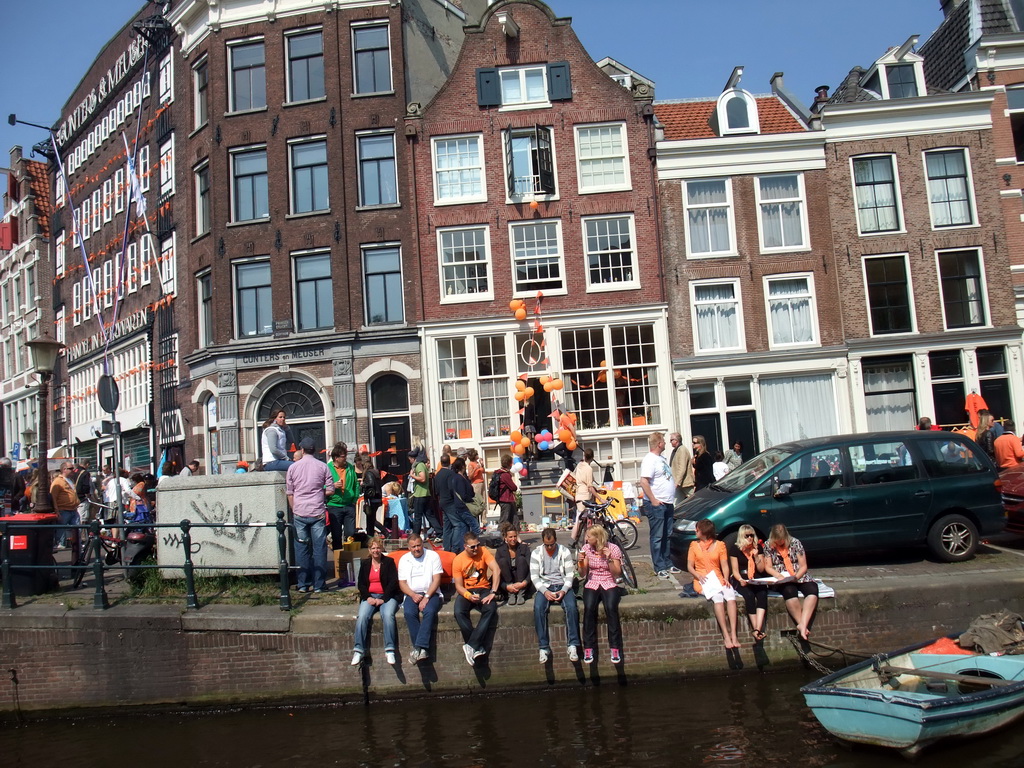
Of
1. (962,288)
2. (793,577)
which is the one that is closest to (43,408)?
(793,577)

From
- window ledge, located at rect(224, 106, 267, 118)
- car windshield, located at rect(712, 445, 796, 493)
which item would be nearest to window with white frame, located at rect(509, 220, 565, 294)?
window ledge, located at rect(224, 106, 267, 118)

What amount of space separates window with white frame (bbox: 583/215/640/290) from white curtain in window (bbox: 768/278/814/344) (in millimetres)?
3701

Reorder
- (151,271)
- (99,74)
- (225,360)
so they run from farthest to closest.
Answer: (99,74)
(151,271)
(225,360)

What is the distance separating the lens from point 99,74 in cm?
3372

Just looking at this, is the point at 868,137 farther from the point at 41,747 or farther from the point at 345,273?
the point at 41,747

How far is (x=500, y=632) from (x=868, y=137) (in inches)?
713

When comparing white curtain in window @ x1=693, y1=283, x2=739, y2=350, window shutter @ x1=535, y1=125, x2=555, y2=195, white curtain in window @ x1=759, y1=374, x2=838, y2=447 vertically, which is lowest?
white curtain in window @ x1=759, y1=374, x2=838, y2=447

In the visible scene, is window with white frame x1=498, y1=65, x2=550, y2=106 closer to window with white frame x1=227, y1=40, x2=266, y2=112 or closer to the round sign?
window with white frame x1=227, y1=40, x2=266, y2=112

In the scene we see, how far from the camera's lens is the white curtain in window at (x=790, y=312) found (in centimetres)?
2220

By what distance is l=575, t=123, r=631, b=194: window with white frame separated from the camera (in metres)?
22.5

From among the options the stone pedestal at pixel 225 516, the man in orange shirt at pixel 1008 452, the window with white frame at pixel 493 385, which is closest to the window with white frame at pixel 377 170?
the window with white frame at pixel 493 385

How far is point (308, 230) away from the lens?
914 inches

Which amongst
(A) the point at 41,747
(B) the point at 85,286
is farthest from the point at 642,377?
(B) the point at 85,286

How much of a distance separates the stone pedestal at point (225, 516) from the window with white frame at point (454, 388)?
34.4 ft
